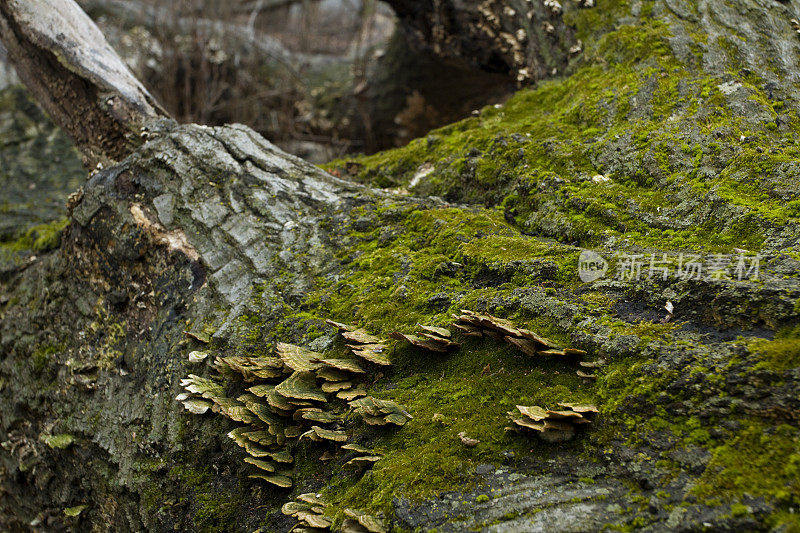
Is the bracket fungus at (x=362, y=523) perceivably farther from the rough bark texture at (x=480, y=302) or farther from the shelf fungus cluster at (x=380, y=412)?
the shelf fungus cluster at (x=380, y=412)

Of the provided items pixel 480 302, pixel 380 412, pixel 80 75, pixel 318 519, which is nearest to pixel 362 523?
pixel 318 519

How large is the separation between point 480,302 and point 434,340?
41cm

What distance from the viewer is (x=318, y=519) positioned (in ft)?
7.97

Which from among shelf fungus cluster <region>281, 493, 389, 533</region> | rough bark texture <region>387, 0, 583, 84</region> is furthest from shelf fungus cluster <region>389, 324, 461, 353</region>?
rough bark texture <region>387, 0, 583, 84</region>

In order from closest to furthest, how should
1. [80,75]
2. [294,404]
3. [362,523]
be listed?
[362,523] < [294,404] < [80,75]

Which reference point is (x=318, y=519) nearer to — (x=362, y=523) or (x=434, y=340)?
(x=362, y=523)

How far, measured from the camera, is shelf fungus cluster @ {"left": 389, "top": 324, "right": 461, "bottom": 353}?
304 centimetres

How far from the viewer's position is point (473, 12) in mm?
7480

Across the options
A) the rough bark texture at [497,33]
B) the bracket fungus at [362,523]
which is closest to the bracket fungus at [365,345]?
the bracket fungus at [362,523]

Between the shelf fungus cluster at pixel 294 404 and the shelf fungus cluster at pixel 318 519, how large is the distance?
22cm

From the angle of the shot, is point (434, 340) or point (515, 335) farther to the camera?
point (434, 340)

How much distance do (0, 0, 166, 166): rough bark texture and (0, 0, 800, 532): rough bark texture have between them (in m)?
0.68

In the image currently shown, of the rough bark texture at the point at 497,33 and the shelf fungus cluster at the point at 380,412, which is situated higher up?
the rough bark texture at the point at 497,33

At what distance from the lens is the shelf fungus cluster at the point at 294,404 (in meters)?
2.82
